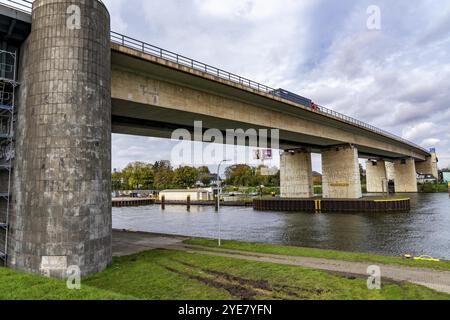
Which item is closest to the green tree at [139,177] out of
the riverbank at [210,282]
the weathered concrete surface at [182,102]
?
the weathered concrete surface at [182,102]

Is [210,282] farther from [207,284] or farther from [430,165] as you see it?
[430,165]

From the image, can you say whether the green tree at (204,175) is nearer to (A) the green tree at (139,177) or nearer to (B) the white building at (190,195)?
(A) the green tree at (139,177)

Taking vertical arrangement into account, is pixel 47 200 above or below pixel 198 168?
below

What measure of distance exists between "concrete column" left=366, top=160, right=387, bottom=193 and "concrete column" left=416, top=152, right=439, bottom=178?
3090 centimetres

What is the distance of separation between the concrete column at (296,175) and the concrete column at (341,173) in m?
3.95

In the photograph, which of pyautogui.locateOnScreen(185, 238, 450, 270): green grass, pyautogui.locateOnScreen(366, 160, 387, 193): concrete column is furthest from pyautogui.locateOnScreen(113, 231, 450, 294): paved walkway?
pyautogui.locateOnScreen(366, 160, 387, 193): concrete column

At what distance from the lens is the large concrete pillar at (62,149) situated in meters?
14.1

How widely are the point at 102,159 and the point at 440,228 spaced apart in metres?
34.6

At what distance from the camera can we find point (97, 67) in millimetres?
15758

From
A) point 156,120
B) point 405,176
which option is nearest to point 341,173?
point 156,120

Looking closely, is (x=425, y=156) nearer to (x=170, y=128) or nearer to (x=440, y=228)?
(x=440, y=228)

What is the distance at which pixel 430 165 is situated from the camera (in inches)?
4833
